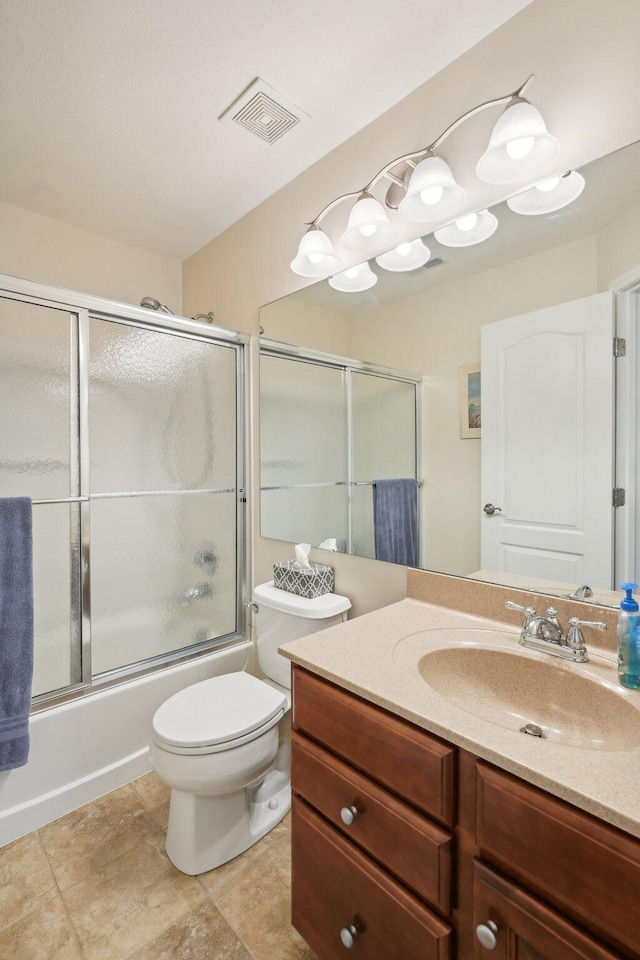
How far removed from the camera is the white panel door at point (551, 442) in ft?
3.53

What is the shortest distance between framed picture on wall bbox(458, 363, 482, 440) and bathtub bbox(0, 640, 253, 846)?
64.0 inches

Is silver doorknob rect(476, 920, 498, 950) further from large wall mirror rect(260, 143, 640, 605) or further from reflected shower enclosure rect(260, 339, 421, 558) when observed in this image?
reflected shower enclosure rect(260, 339, 421, 558)

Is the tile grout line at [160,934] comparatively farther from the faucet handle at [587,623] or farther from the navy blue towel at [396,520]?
the faucet handle at [587,623]

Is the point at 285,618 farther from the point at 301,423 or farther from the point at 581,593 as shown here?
the point at 581,593

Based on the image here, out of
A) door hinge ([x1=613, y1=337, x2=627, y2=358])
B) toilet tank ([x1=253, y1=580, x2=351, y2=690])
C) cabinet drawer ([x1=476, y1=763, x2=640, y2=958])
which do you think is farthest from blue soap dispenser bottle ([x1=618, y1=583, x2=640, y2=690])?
toilet tank ([x1=253, y1=580, x2=351, y2=690])

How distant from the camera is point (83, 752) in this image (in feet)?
5.62

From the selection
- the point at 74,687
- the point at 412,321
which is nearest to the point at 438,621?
the point at 412,321

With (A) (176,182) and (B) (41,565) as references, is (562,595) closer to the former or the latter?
(B) (41,565)

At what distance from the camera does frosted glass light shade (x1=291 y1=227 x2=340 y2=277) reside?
1.66 metres

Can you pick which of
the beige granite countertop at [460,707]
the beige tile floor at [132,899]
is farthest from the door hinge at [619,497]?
the beige tile floor at [132,899]

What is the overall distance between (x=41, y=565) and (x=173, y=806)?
1047mm

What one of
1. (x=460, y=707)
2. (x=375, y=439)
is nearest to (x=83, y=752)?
(x=460, y=707)

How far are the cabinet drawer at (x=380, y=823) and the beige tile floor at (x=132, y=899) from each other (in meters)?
0.56

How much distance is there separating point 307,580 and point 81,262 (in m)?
1.98
